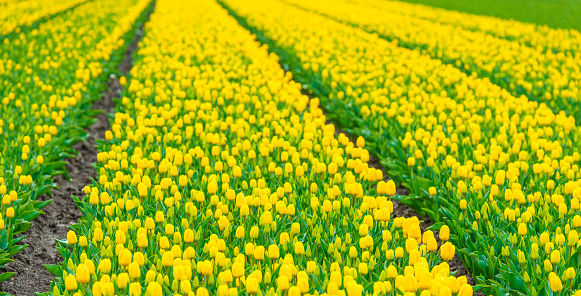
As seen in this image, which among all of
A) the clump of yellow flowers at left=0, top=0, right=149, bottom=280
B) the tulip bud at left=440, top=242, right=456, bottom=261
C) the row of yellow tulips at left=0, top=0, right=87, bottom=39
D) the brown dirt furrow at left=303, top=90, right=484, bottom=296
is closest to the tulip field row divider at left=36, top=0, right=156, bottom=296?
the clump of yellow flowers at left=0, top=0, right=149, bottom=280

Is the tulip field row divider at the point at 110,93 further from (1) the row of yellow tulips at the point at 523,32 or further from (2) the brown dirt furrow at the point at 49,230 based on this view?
(1) the row of yellow tulips at the point at 523,32

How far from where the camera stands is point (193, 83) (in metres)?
8.38

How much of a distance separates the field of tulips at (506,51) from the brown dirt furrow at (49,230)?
279 inches

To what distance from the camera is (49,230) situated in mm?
5219

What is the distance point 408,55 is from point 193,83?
5516 millimetres

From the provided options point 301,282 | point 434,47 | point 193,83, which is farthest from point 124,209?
point 434,47

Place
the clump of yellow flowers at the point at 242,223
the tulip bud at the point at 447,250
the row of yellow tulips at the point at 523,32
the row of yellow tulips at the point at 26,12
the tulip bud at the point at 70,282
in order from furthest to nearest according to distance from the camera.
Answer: the row of yellow tulips at the point at 26,12 < the row of yellow tulips at the point at 523,32 < the tulip bud at the point at 447,250 < the clump of yellow flowers at the point at 242,223 < the tulip bud at the point at 70,282

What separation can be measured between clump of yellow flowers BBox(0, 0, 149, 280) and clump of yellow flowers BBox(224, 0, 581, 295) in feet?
11.7

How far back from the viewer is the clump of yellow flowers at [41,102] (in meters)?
4.79

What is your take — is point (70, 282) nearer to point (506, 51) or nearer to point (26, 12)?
point (506, 51)

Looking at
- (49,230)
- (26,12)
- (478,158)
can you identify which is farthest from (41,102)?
(26,12)

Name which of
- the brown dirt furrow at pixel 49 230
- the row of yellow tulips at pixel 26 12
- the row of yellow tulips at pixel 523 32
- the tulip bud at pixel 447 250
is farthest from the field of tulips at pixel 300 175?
the row of yellow tulips at pixel 26 12

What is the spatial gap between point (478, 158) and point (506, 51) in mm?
7928

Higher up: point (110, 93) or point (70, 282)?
point (70, 282)
